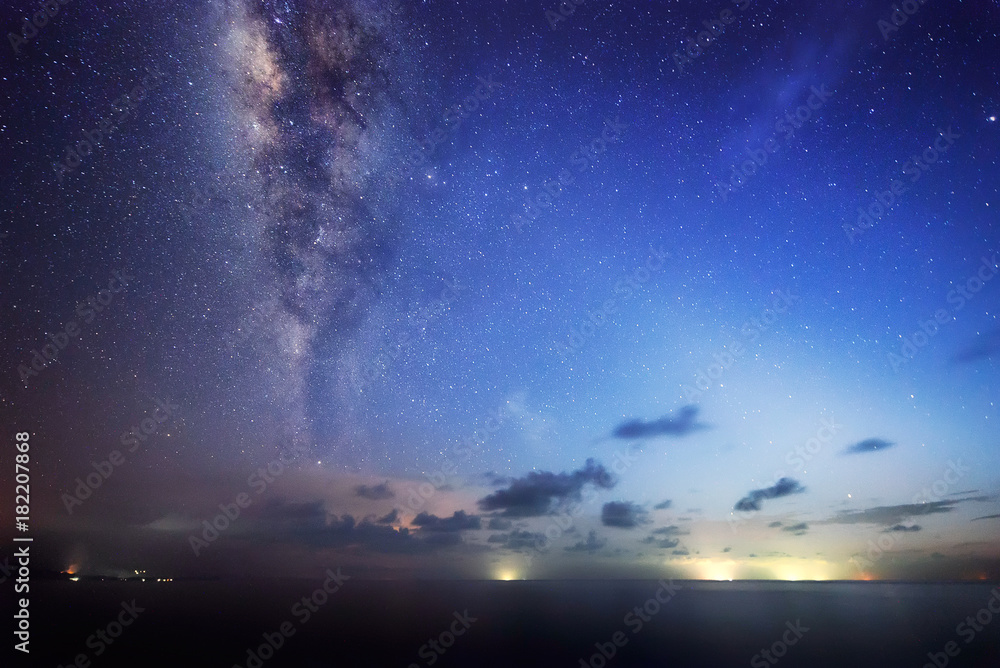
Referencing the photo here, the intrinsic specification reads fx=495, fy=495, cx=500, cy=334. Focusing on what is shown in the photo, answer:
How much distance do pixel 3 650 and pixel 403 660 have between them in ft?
102

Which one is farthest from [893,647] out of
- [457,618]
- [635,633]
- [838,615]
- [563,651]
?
[457,618]

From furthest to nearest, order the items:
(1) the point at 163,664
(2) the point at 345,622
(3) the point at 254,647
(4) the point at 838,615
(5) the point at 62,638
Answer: (4) the point at 838,615 → (2) the point at 345,622 → (5) the point at 62,638 → (3) the point at 254,647 → (1) the point at 163,664

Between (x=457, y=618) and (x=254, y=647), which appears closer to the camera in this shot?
(x=254, y=647)

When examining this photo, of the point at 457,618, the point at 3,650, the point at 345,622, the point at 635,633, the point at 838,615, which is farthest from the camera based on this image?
the point at 838,615

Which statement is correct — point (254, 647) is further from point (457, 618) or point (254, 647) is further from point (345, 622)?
point (457, 618)

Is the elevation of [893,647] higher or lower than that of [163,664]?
lower

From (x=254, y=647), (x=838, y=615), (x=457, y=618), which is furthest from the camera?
(x=838, y=615)

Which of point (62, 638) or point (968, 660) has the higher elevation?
point (62, 638)

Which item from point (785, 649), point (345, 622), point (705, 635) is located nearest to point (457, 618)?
point (345, 622)

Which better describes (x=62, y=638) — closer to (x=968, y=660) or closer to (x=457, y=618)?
(x=457, y=618)

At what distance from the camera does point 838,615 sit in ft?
262

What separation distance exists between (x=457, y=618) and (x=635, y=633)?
98.8ft

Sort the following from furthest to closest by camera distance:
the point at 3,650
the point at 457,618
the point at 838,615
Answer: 1. the point at 838,615
2. the point at 457,618
3. the point at 3,650

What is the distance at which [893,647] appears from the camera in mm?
45625
